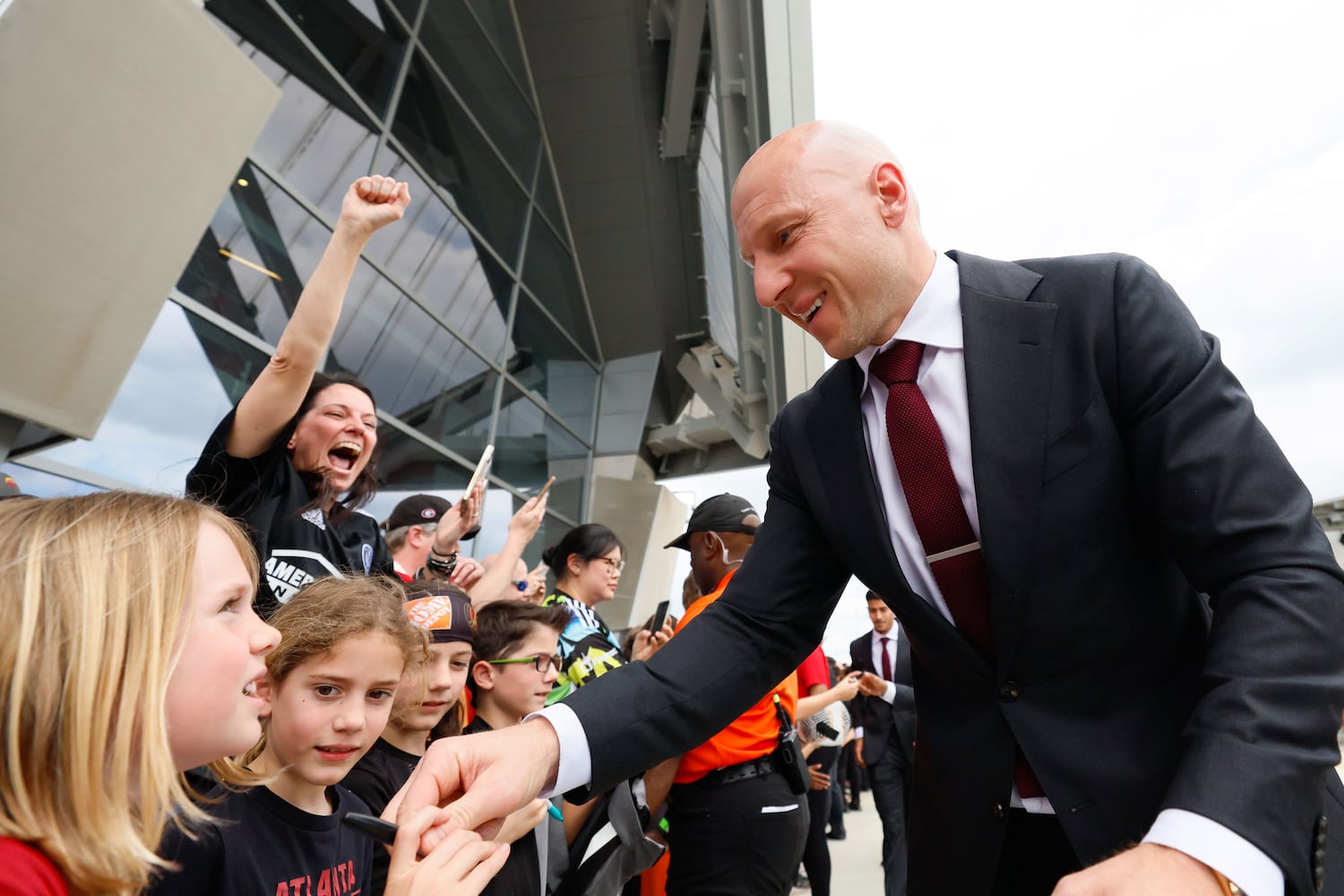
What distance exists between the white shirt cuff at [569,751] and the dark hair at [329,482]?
1.22 m

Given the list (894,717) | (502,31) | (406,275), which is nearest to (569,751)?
(894,717)

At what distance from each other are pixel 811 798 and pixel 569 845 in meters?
3.15

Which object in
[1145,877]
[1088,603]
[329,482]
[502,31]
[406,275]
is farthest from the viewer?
[502,31]

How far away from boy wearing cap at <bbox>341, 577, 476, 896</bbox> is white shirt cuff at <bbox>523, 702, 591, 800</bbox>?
3.19ft

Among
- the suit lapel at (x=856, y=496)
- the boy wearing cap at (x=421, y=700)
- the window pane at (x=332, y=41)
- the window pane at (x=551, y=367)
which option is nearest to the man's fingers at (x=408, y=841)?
the suit lapel at (x=856, y=496)

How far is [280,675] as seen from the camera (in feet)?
6.41

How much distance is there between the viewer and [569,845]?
2.75m

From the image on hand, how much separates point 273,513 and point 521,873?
1.16 m

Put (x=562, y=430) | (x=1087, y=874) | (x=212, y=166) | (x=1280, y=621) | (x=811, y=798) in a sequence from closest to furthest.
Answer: (x=1087, y=874) < (x=1280, y=621) < (x=212, y=166) < (x=811, y=798) < (x=562, y=430)

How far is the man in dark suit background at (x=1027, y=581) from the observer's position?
993mm

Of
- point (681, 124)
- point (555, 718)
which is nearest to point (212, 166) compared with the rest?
point (555, 718)

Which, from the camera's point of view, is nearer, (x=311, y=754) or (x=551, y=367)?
(x=311, y=754)

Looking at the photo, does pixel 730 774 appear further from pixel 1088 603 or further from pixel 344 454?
pixel 1088 603

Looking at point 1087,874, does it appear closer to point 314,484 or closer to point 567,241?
point 314,484
